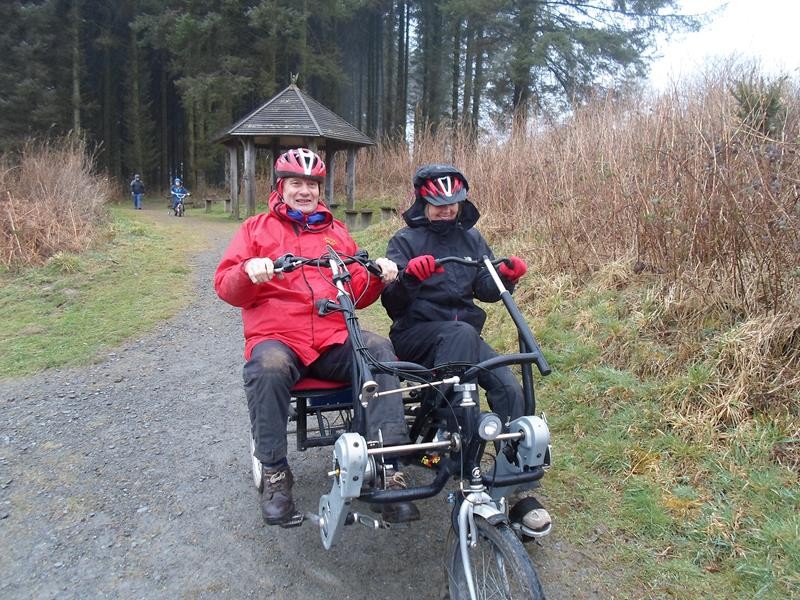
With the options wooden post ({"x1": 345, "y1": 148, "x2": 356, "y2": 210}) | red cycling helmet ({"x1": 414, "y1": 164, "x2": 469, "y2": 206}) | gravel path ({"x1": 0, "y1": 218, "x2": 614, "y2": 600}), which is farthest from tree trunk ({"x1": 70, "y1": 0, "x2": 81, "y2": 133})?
red cycling helmet ({"x1": 414, "y1": 164, "x2": 469, "y2": 206})

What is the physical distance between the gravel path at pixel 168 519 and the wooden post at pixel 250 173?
13638mm

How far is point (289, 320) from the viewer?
298cm

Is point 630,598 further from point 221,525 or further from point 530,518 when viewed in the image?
point 221,525

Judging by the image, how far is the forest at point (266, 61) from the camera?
864 inches

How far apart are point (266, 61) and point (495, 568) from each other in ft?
88.7

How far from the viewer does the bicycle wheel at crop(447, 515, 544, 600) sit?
6.39 ft

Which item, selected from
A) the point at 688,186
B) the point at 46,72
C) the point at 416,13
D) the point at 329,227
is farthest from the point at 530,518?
the point at 416,13

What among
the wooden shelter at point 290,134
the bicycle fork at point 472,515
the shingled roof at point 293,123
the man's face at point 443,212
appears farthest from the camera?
the wooden shelter at point 290,134

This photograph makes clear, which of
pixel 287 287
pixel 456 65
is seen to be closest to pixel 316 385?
pixel 287 287

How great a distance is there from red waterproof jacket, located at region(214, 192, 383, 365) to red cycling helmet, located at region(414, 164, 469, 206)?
22.2 inches

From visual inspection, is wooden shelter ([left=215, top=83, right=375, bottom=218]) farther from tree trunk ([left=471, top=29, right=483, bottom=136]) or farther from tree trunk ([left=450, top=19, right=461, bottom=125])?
tree trunk ([left=450, top=19, right=461, bottom=125])

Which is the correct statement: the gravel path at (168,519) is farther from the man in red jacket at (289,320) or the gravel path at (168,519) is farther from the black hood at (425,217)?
the black hood at (425,217)

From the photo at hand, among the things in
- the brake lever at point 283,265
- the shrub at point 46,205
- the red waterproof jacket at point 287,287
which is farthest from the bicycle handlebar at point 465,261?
the shrub at point 46,205

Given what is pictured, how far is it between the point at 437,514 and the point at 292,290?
1.41 m
